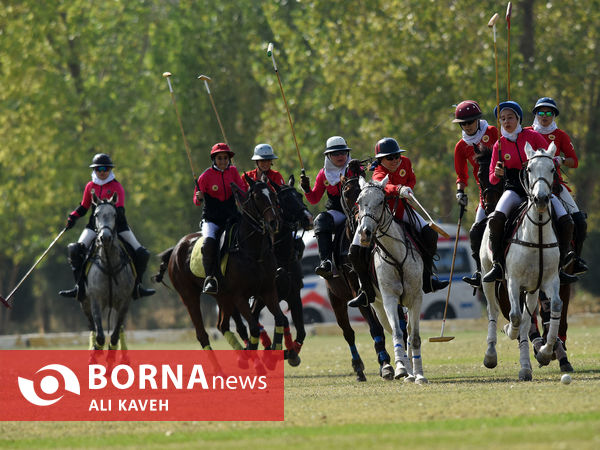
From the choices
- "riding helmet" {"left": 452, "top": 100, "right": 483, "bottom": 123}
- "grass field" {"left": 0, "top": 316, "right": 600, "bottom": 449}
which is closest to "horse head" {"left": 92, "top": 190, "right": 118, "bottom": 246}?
"grass field" {"left": 0, "top": 316, "right": 600, "bottom": 449}

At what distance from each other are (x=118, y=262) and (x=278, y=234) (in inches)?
93.5

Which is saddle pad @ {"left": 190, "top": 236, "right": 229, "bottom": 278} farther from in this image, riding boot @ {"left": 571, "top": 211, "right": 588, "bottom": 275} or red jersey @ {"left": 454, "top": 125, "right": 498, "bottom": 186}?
riding boot @ {"left": 571, "top": 211, "right": 588, "bottom": 275}

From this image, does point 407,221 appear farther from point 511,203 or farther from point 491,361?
point 491,361

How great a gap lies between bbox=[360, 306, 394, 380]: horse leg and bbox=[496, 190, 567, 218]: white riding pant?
7.03 feet

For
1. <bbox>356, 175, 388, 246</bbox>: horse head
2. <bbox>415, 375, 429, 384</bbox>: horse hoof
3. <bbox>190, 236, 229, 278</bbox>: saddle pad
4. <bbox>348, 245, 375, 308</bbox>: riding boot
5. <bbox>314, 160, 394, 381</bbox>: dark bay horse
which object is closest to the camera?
<bbox>356, 175, 388, 246</bbox>: horse head

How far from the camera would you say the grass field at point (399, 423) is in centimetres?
1004

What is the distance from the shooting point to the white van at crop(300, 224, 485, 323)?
126 feet

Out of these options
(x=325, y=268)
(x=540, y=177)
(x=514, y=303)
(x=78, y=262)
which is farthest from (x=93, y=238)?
(x=540, y=177)

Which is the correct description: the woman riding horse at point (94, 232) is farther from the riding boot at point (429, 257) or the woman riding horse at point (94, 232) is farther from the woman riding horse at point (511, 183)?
the woman riding horse at point (511, 183)

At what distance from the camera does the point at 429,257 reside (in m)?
16.0

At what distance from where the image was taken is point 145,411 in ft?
43.6

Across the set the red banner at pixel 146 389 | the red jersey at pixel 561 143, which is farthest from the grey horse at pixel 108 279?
the red jersey at pixel 561 143

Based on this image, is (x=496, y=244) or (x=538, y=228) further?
(x=496, y=244)

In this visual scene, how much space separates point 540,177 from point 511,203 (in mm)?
1222
